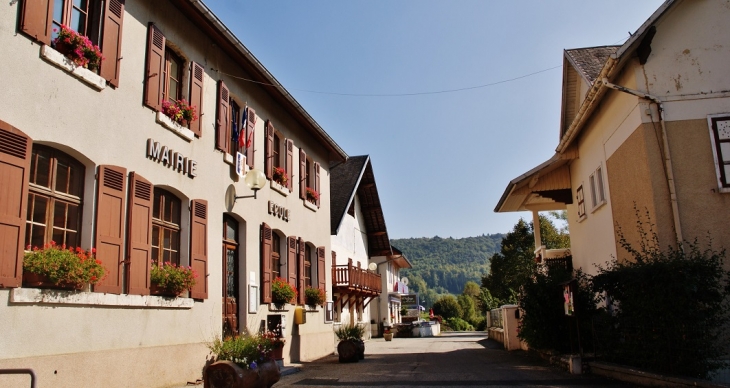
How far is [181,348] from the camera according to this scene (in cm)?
1040

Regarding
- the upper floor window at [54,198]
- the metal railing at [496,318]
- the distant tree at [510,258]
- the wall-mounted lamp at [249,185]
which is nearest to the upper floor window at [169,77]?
the wall-mounted lamp at [249,185]

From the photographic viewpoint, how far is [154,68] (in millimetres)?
10219

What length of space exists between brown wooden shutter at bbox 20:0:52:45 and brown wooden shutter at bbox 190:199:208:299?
13.7 feet

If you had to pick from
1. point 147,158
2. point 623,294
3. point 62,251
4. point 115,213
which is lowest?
point 623,294

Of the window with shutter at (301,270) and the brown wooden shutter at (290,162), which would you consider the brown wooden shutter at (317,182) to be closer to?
the brown wooden shutter at (290,162)

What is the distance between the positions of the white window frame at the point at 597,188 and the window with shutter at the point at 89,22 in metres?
10.8

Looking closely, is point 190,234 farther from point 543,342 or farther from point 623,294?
point 543,342

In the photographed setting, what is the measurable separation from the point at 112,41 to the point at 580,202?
13.2 meters

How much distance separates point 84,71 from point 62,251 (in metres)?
2.45

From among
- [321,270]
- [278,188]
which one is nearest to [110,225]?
[278,188]

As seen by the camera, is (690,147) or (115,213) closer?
(115,213)

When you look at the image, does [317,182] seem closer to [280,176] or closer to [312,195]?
[312,195]

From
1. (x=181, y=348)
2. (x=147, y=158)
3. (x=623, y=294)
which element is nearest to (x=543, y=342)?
(x=623, y=294)

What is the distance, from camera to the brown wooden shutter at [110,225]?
8453mm
